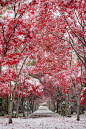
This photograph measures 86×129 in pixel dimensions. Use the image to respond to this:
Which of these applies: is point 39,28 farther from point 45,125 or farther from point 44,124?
point 44,124

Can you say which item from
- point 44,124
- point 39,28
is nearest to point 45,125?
point 44,124

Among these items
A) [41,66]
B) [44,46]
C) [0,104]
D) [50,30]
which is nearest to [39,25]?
[50,30]

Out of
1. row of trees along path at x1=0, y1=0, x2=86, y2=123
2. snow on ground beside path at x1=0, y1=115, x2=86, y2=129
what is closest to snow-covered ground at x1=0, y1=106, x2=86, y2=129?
snow on ground beside path at x1=0, y1=115, x2=86, y2=129

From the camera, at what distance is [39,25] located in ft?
25.8

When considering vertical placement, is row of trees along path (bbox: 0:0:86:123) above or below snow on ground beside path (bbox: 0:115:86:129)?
above

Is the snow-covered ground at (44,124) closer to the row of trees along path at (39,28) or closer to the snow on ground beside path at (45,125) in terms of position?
the snow on ground beside path at (45,125)

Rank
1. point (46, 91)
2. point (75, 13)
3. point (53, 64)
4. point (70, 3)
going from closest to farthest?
point (70, 3) → point (75, 13) → point (53, 64) → point (46, 91)

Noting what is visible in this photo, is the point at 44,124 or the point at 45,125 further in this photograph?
the point at 44,124

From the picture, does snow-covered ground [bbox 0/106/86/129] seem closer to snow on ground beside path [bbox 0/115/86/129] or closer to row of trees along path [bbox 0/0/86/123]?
snow on ground beside path [bbox 0/115/86/129]

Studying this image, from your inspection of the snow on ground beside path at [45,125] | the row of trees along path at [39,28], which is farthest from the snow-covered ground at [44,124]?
the row of trees along path at [39,28]

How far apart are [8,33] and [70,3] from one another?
3043 mm

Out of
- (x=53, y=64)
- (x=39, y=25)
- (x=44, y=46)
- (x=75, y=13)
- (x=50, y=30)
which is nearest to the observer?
(x=75, y=13)

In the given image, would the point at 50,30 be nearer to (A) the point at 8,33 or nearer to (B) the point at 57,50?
(B) the point at 57,50

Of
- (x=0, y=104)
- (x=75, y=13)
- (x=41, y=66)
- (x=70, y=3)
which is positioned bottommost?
(x=0, y=104)
